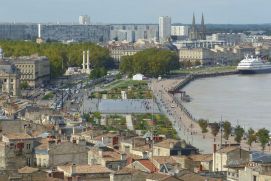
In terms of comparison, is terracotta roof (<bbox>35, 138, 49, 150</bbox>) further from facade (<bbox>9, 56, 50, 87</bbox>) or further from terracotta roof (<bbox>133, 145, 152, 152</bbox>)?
facade (<bbox>9, 56, 50, 87</bbox>)

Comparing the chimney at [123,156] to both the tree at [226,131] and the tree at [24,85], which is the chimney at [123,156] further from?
the tree at [24,85]

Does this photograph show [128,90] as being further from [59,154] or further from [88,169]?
[88,169]

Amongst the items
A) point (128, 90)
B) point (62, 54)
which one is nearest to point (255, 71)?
point (62, 54)

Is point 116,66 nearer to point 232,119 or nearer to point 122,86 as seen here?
point 122,86

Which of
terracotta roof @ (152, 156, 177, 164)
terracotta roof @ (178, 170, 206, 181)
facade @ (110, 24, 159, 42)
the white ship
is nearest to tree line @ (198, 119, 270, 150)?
terracotta roof @ (152, 156, 177, 164)

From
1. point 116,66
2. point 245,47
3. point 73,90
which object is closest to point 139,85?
point 73,90
